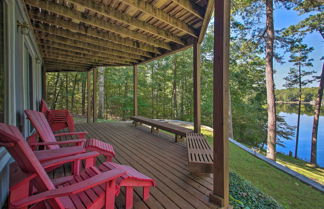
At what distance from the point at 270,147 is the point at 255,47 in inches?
200

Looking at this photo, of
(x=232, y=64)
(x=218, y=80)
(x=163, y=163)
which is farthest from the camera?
(x=232, y=64)

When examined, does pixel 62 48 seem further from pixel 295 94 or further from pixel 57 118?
pixel 295 94

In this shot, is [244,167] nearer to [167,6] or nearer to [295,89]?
[167,6]

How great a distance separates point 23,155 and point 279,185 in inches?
185

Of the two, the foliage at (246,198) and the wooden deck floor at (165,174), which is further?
the foliage at (246,198)

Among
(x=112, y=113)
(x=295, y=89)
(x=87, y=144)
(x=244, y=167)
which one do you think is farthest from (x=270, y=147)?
(x=112, y=113)

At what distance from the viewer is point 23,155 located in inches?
43.1

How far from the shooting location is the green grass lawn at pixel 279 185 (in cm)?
299

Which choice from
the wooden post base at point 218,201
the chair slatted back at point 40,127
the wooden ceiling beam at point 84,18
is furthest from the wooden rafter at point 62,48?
the wooden post base at point 218,201

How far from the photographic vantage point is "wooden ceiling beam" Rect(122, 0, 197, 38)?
2.60 metres

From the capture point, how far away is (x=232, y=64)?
10203 mm

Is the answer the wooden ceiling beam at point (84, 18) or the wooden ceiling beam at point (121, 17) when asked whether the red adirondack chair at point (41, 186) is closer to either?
the wooden ceiling beam at point (121, 17)

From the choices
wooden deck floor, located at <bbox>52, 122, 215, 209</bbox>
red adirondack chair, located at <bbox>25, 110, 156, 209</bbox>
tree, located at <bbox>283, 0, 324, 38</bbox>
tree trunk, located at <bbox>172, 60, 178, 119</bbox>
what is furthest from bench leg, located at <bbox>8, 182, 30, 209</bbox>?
tree trunk, located at <bbox>172, 60, 178, 119</bbox>

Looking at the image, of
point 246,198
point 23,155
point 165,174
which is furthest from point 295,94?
point 23,155
